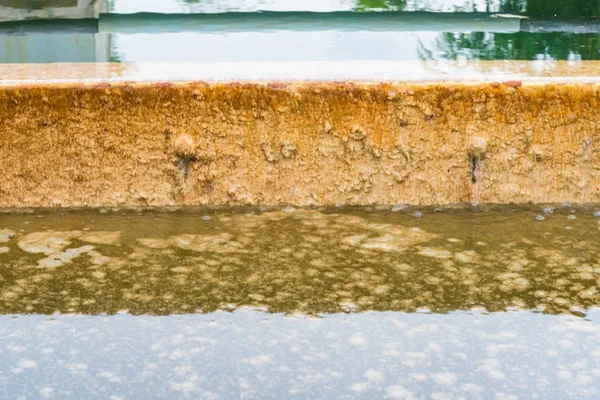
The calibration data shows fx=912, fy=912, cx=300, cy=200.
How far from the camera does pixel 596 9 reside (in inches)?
133

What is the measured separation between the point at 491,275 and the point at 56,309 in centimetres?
98

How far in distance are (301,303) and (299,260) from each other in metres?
0.25

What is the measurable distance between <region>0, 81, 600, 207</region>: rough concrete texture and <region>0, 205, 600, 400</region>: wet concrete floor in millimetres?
59

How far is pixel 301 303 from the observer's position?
1.97m

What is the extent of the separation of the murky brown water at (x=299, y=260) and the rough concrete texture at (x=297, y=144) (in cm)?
6

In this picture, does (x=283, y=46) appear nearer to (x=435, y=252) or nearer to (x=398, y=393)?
(x=435, y=252)

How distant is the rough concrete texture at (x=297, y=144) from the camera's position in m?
2.45

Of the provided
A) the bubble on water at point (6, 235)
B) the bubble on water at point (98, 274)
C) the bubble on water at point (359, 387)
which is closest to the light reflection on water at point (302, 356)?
the bubble on water at point (359, 387)

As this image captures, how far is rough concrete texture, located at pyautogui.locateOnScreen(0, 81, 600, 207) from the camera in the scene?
2449 mm

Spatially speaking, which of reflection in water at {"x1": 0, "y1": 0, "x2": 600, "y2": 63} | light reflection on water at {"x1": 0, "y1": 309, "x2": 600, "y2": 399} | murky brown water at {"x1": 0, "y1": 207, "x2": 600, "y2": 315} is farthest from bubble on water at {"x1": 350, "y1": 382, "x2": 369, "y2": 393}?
reflection in water at {"x1": 0, "y1": 0, "x2": 600, "y2": 63}

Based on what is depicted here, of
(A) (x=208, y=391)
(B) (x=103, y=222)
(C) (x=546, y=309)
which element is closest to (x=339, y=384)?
(A) (x=208, y=391)

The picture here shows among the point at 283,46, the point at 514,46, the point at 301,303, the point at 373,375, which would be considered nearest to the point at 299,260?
the point at 301,303

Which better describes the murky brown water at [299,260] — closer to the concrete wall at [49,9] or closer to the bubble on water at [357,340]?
the bubble on water at [357,340]

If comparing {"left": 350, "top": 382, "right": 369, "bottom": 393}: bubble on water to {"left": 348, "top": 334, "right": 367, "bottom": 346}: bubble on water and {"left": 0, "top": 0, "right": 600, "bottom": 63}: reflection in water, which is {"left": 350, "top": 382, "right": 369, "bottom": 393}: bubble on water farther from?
{"left": 0, "top": 0, "right": 600, "bottom": 63}: reflection in water
